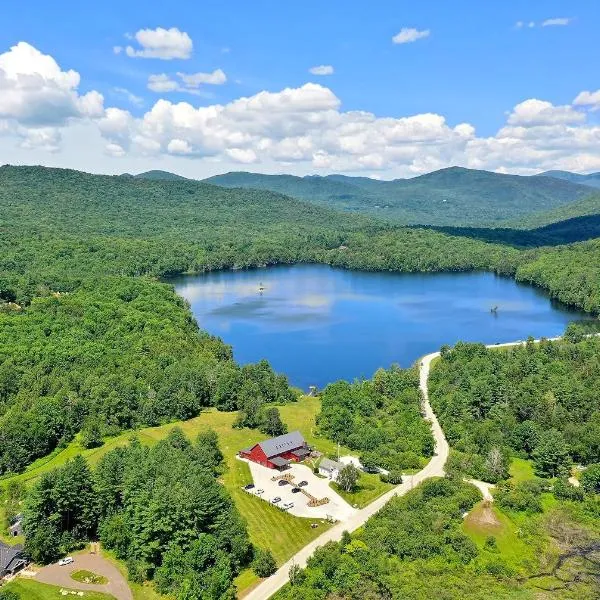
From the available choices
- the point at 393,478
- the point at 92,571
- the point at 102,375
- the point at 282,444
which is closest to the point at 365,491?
the point at 393,478

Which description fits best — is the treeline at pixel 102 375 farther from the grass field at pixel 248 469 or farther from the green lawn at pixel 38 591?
the green lawn at pixel 38 591

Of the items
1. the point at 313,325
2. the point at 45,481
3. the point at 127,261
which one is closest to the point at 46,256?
the point at 127,261

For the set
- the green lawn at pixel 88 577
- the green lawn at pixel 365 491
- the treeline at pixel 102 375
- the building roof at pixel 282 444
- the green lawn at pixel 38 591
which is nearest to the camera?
the green lawn at pixel 38 591

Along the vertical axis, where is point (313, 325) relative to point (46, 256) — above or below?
below

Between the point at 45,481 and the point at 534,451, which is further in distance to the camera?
the point at 534,451

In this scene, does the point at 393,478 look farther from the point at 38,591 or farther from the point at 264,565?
the point at 38,591

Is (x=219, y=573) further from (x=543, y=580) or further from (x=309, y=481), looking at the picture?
(x=543, y=580)

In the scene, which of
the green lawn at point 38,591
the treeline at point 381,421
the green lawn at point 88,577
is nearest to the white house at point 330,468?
the treeline at point 381,421
